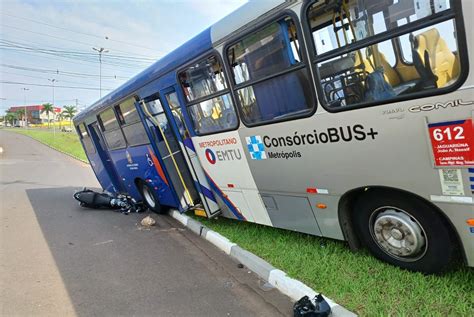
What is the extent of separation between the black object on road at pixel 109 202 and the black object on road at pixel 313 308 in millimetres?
5949

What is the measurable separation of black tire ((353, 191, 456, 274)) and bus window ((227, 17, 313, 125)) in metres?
1.15

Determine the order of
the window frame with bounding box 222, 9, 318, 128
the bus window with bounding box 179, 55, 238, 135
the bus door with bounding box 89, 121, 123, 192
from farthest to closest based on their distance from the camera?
1. the bus door with bounding box 89, 121, 123, 192
2. the bus window with bounding box 179, 55, 238, 135
3. the window frame with bounding box 222, 9, 318, 128

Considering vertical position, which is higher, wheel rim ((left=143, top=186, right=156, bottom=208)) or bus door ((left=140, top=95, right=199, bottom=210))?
bus door ((left=140, top=95, right=199, bottom=210))

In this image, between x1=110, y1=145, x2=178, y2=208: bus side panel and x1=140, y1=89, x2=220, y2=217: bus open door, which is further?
x1=110, y1=145, x2=178, y2=208: bus side panel

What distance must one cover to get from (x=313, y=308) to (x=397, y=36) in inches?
90.9

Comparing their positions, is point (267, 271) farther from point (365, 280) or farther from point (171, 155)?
point (171, 155)

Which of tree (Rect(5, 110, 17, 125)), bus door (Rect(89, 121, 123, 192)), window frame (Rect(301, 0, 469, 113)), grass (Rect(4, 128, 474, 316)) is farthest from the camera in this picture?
tree (Rect(5, 110, 17, 125))

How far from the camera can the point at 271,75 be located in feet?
12.4

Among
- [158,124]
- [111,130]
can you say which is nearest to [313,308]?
[158,124]

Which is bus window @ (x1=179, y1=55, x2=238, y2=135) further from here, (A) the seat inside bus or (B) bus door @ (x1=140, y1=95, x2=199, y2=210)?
(A) the seat inside bus

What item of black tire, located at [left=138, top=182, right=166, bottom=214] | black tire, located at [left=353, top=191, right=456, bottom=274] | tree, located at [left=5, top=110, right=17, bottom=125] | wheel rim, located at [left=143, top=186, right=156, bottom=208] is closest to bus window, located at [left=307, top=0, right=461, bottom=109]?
black tire, located at [left=353, top=191, right=456, bottom=274]

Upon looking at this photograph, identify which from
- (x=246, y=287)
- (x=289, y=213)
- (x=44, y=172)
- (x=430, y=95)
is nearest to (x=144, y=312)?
(x=246, y=287)

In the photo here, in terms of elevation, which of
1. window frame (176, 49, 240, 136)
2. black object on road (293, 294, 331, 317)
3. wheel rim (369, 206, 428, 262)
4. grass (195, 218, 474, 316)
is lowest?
grass (195, 218, 474, 316)

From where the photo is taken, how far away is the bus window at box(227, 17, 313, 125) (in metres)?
3.51
